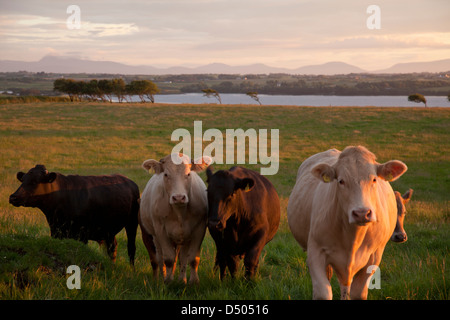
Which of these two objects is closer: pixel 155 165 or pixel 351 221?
pixel 351 221

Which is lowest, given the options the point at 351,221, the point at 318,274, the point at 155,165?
the point at 318,274

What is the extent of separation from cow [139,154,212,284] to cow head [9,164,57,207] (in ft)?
7.07

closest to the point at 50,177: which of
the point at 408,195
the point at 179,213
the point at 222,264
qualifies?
the point at 179,213

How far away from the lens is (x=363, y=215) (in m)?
4.41

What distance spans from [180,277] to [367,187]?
332 centimetres

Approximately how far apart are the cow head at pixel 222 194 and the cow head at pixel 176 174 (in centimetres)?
39

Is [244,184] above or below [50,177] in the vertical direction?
above

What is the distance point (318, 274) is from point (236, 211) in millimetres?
1829

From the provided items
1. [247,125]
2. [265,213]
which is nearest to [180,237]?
[265,213]

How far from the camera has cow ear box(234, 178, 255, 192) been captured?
21.0 feet

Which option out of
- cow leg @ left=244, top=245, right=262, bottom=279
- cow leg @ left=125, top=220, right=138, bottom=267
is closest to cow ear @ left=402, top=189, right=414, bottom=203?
cow leg @ left=244, top=245, right=262, bottom=279

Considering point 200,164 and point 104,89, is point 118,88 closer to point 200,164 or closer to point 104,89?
point 104,89

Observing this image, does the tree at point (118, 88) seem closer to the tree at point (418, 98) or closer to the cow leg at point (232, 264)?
the tree at point (418, 98)
